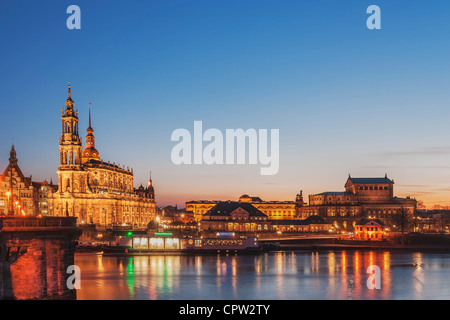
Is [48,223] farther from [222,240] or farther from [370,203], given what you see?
[370,203]

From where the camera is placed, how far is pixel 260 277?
65.8 m

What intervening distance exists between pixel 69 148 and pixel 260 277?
72020 mm

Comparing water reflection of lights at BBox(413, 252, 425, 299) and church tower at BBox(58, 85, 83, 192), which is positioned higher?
church tower at BBox(58, 85, 83, 192)

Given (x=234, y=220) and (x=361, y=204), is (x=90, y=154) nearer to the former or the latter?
(x=234, y=220)

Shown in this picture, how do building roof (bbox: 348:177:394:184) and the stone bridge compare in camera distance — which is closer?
the stone bridge

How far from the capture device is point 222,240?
105375mm

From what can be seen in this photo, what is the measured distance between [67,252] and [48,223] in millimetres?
2414

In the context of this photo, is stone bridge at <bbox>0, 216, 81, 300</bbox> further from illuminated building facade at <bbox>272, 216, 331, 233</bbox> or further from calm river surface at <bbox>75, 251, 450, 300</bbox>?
illuminated building facade at <bbox>272, 216, 331, 233</bbox>

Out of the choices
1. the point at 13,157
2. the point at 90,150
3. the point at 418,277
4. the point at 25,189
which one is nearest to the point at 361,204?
the point at 90,150

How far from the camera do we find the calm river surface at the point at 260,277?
53.4 m

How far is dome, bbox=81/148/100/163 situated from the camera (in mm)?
147750

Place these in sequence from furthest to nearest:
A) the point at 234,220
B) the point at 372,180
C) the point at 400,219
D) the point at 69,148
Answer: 1. the point at 372,180
2. the point at 400,219
3. the point at 234,220
4. the point at 69,148

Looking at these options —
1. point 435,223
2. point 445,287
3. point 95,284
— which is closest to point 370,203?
point 435,223

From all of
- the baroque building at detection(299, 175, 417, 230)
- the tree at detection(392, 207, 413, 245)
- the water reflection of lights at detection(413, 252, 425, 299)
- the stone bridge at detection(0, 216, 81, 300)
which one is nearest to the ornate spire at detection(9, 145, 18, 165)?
the water reflection of lights at detection(413, 252, 425, 299)
